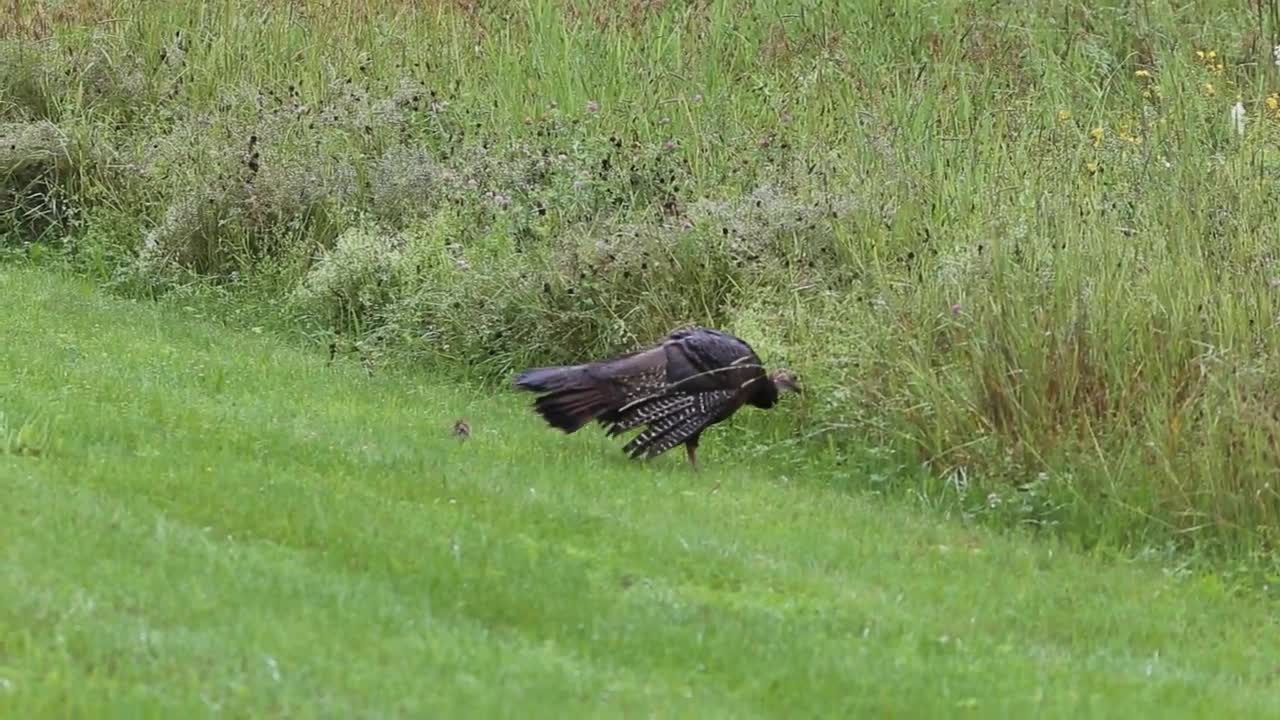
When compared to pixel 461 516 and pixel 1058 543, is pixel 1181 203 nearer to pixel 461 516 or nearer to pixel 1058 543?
pixel 1058 543

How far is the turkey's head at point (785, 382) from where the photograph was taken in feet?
31.6

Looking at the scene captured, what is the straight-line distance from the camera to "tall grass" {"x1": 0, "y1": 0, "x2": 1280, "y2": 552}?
356 inches

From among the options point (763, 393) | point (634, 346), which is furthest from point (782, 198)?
point (763, 393)

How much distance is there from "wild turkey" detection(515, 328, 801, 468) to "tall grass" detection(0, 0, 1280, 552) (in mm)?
829

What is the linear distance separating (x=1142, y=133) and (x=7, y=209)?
905 centimetres

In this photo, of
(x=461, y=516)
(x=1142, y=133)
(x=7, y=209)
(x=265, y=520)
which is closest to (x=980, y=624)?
(x=461, y=516)

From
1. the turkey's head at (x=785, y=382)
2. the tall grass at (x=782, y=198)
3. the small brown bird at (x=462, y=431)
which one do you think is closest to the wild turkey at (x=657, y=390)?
the turkey's head at (x=785, y=382)

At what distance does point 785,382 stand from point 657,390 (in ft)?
2.65

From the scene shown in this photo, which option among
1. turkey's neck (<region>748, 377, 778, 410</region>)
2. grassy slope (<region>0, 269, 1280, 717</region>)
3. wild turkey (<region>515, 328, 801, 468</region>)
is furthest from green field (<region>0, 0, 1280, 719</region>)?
turkey's neck (<region>748, 377, 778, 410</region>)

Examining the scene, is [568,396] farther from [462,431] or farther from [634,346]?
[634,346]

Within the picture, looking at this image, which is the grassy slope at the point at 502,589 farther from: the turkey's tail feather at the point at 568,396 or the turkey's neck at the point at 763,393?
the turkey's neck at the point at 763,393

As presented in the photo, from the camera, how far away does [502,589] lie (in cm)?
668

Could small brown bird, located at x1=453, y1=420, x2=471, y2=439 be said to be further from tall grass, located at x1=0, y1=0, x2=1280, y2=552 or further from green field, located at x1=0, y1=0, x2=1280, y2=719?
tall grass, located at x1=0, y1=0, x2=1280, y2=552

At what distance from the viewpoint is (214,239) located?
13773 millimetres
